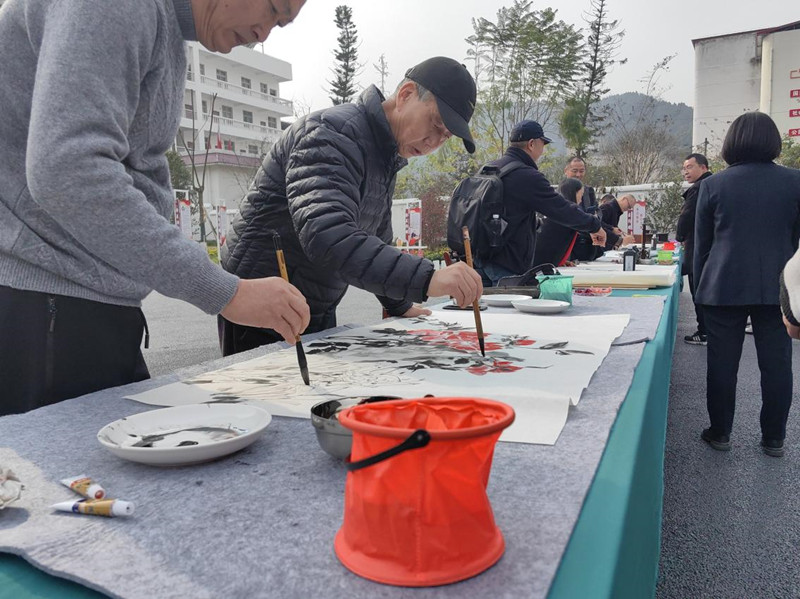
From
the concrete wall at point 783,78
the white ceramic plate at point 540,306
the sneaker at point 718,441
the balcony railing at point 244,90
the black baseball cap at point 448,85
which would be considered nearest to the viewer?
the black baseball cap at point 448,85

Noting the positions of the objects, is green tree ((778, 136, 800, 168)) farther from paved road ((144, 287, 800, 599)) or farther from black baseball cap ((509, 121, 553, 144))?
black baseball cap ((509, 121, 553, 144))

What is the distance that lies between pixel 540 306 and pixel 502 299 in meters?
0.17

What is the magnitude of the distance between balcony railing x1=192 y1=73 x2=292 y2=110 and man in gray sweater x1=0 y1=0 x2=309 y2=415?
33.7m

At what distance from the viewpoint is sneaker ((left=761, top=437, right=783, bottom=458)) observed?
2395 millimetres

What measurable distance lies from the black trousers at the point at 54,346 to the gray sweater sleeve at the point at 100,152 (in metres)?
0.26

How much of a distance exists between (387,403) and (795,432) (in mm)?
2792

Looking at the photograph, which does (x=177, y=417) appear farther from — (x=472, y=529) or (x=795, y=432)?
(x=795, y=432)

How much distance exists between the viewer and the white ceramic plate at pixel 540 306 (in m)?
1.83

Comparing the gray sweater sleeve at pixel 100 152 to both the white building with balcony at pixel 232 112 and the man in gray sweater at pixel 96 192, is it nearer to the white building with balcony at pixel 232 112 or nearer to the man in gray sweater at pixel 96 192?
the man in gray sweater at pixel 96 192

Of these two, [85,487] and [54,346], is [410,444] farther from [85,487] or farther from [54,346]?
[54,346]

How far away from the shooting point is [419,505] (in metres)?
0.40

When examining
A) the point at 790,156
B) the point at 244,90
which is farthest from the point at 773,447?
the point at 244,90

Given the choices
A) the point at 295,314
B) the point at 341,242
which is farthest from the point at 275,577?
the point at 341,242

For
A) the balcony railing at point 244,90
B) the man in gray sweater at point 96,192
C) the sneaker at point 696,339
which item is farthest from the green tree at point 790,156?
the balcony railing at point 244,90
